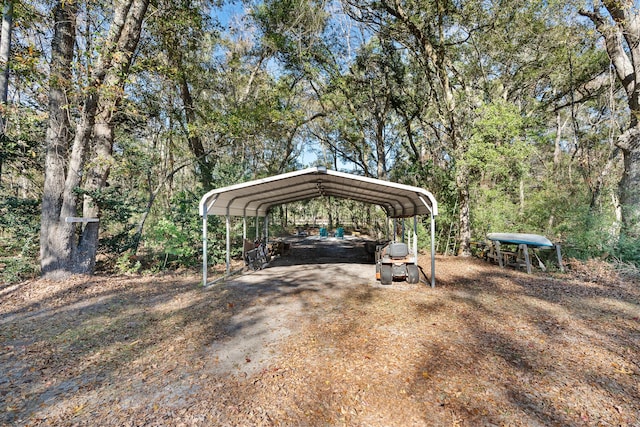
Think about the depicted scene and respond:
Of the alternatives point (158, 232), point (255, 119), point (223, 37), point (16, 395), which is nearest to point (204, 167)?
point (255, 119)

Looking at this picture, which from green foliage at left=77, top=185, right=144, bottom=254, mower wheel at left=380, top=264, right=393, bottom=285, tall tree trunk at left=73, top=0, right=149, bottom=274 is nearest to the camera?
tall tree trunk at left=73, top=0, right=149, bottom=274

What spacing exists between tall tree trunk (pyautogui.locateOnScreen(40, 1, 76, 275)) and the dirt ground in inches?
26.9

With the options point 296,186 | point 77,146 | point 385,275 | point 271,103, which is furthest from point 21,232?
point 385,275

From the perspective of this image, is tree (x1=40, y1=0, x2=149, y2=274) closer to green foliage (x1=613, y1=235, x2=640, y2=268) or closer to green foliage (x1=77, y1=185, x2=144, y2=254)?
green foliage (x1=77, y1=185, x2=144, y2=254)

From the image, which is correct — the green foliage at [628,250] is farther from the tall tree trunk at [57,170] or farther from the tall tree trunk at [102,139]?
the tall tree trunk at [57,170]

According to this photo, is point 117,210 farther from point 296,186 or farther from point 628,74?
point 628,74

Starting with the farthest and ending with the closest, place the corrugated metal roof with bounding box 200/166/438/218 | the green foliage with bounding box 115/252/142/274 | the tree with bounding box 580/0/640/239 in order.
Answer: the green foliage with bounding box 115/252/142/274 → the tree with bounding box 580/0/640/239 → the corrugated metal roof with bounding box 200/166/438/218

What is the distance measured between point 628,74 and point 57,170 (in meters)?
15.6

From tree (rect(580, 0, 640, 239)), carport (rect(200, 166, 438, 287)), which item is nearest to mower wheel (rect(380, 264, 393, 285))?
carport (rect(200, 166, 438, 287))

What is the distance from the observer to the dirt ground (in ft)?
8.31

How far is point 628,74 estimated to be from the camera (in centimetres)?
830

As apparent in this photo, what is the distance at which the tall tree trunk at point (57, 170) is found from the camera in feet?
22.1

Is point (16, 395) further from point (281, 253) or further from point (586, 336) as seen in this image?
point (281, 253)

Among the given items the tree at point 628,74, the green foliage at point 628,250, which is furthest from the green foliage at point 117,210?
the tree at point 628,74
